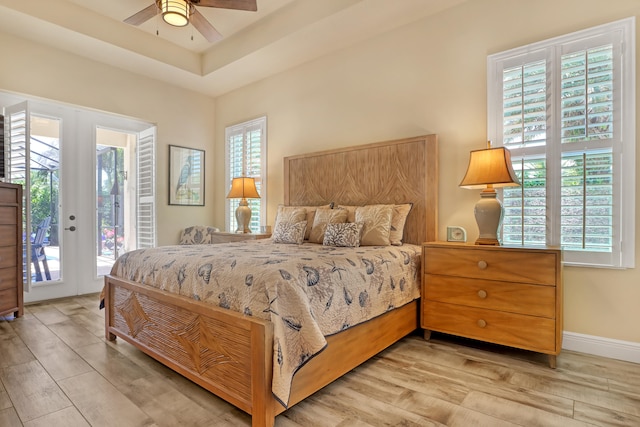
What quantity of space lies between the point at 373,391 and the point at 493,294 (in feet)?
3.67

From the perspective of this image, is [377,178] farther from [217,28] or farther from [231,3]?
[217,28]

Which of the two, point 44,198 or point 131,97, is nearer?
point 44,198

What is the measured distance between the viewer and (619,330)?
2424mm

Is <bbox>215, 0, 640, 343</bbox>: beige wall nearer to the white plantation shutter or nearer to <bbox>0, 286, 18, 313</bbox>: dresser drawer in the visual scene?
the white plantation shutter

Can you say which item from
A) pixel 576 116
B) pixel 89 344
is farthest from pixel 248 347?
pixel 576 116

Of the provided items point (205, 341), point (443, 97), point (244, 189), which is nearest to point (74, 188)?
point (244, 189)

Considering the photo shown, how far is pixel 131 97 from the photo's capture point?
14.7 feet

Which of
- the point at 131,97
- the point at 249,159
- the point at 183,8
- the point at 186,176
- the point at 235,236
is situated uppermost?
the point at 183,8

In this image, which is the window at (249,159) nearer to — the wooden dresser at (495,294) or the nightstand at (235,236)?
the nightstand at (235,236)

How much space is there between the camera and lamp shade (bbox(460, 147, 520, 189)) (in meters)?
2.48

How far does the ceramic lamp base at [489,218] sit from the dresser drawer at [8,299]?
4147 millimetres

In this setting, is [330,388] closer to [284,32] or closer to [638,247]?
[638,247]

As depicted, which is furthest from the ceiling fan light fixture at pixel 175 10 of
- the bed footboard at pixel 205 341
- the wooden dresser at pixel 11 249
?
the wooden dresser at pixel 11 249

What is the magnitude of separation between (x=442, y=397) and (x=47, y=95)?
4.72 meters
